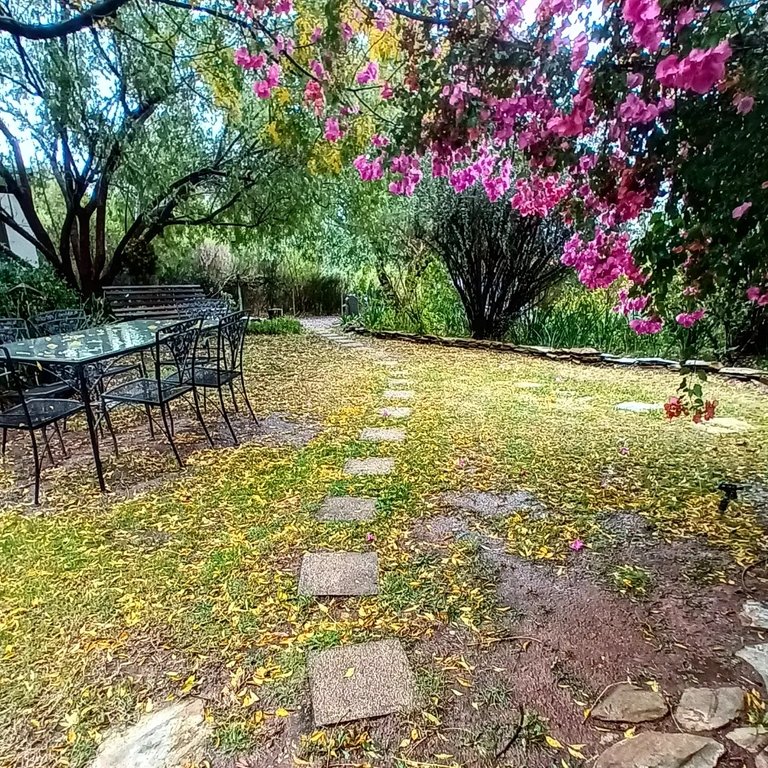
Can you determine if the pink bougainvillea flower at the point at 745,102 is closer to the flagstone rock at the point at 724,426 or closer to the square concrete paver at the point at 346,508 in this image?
the square concrete paver at the point at 346,508

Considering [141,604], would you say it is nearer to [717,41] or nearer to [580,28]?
[717,41]

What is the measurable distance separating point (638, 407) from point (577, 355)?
1.99 meters

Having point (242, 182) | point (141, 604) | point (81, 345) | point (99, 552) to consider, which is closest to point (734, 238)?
point (141, 604)

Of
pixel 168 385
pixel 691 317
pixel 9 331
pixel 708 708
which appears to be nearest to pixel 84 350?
pixel 168 385

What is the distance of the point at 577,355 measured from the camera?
6035mm

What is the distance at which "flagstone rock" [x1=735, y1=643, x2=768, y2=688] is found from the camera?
148 centimetres

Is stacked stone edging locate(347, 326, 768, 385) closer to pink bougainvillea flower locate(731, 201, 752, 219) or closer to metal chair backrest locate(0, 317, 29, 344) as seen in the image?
pink bougainvillea flower locate(731, 201, 752, 219)

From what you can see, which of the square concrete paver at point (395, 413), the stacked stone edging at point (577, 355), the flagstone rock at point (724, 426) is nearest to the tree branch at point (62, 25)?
the square concrete paver at point (395, 413)

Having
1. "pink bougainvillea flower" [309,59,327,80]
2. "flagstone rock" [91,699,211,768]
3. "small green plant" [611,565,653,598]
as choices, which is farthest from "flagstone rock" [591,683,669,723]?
"pink bougainvillea flower" [309,59,327,80]

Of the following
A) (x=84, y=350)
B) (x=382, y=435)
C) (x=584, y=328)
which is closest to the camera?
(x=84, y=350)

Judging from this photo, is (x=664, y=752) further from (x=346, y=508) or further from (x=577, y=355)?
(x=577, y=355)

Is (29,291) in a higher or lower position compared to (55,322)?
higher

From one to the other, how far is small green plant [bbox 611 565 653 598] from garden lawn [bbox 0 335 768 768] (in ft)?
0.56

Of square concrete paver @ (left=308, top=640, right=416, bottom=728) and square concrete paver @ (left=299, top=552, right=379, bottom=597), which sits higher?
square concrete paver @ (left=299, top=552, right=379, bottom=597)
